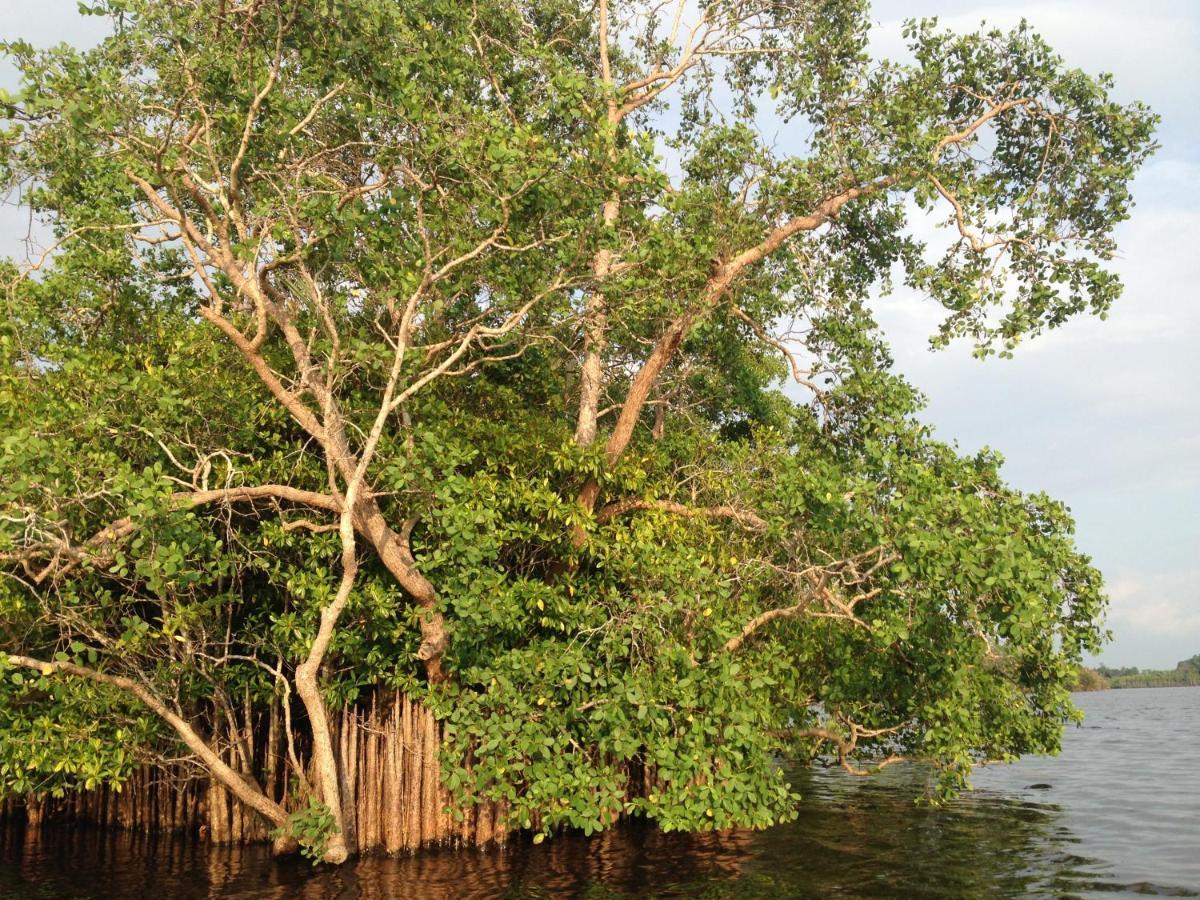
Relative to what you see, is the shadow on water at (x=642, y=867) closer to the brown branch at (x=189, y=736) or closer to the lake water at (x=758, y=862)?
the lake water at (x=758, y=862)

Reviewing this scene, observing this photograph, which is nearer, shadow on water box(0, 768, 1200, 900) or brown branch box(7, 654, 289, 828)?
shadow on water box(0, 768, 1200, 900)

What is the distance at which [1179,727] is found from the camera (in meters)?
48.6

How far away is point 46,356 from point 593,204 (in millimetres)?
9117

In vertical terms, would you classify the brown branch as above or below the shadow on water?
above

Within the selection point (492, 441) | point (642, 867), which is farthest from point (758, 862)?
point (492, 441)

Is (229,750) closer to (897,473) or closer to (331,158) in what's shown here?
(331,158)

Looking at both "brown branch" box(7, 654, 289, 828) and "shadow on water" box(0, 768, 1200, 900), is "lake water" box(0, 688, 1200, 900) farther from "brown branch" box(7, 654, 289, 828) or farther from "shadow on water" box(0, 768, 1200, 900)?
"brown branch" box(7, 654, 289, 828)

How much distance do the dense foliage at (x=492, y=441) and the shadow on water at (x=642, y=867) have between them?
41.1 inches

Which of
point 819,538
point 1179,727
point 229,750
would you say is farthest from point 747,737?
point 1179,727

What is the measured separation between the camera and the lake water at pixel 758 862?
42.9 feet

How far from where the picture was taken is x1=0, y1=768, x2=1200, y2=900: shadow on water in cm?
1302

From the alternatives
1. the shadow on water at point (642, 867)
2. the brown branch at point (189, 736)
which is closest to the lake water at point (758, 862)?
the shadow on water at point (642, 867)

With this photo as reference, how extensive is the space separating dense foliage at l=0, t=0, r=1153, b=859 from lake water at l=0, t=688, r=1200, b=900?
42.3 inches

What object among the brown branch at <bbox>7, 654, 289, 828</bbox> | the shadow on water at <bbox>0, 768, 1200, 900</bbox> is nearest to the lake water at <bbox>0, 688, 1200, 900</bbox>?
the shadow on water at <bbox>0, 768, 1200, 900</bbox>
